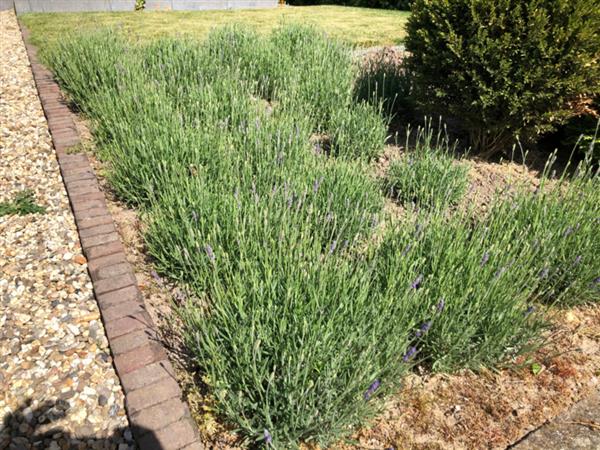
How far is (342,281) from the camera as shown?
8.13 ft

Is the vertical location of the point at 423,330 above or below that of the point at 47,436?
above

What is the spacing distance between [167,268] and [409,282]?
5.85 ft

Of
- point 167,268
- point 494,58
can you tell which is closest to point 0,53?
point 167,268

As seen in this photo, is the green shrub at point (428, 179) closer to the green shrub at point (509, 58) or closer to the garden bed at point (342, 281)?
the garden bed at point (342, 281)

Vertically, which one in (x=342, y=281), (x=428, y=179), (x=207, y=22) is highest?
(x=207, y=22)

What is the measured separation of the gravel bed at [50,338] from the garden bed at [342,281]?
424mm

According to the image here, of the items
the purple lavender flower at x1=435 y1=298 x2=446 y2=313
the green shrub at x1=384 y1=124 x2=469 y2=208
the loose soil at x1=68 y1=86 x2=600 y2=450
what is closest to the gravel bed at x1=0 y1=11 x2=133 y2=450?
the loose soil at x1=68 y1=86 x2=600 y2=450

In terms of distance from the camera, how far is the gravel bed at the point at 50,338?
2301 mm

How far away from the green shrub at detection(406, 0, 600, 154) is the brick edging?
3556 millimetres

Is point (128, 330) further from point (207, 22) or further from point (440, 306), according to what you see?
point (207, 22)

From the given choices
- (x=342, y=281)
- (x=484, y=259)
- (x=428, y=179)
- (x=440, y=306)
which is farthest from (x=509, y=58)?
(x=342, y=281)

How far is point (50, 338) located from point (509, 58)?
4.46 m

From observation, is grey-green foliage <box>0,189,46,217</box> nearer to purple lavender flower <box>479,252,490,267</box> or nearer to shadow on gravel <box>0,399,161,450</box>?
shadow on gravel <box>0,399,161,450</box>

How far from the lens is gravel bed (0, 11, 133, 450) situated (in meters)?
2.30
